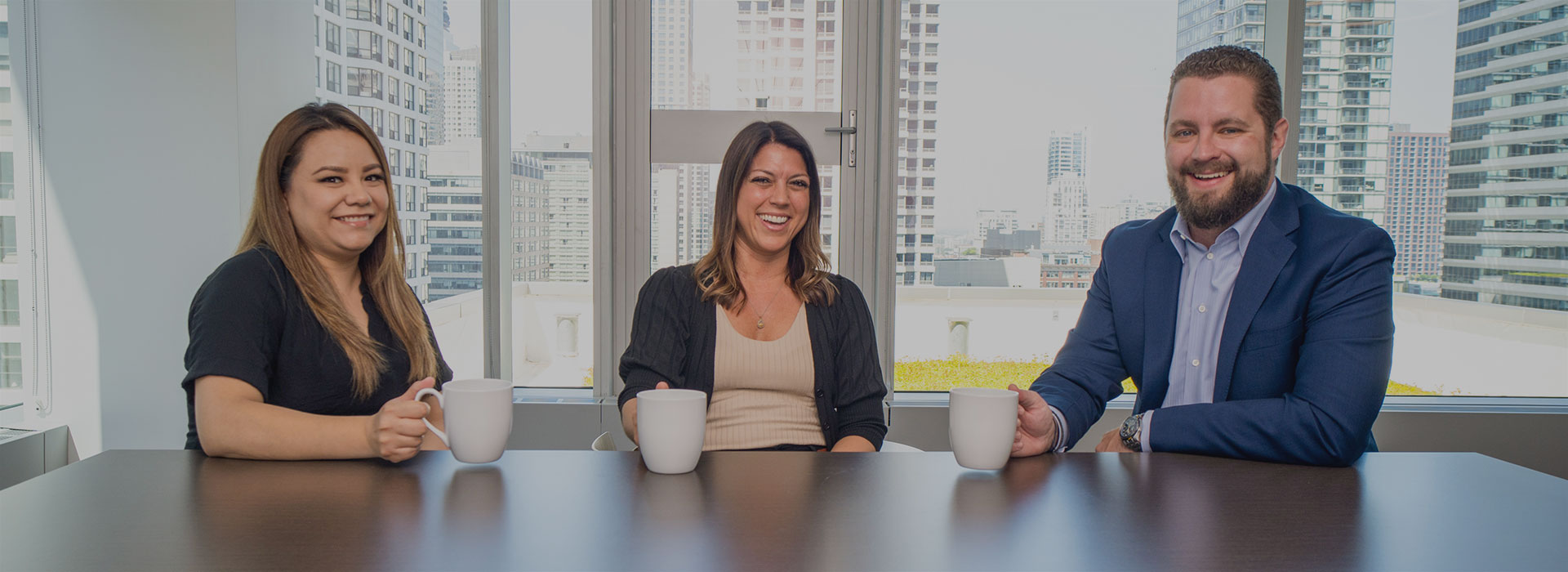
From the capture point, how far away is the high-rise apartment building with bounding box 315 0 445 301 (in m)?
3.09

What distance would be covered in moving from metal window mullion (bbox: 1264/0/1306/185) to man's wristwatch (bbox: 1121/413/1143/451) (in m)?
2.32

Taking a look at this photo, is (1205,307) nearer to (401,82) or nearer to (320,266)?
(320,266)

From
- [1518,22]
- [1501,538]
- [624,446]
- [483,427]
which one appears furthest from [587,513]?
[1518,22]

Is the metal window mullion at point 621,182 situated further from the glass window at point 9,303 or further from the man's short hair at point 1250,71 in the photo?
the man's short hair at point 1250,71

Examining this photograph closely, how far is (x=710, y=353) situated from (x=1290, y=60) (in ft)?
8.74

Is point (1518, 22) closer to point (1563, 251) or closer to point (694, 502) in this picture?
point (1563, 251)

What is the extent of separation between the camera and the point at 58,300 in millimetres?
2506

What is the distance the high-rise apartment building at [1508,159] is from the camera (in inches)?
132

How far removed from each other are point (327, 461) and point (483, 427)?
9.0 inches

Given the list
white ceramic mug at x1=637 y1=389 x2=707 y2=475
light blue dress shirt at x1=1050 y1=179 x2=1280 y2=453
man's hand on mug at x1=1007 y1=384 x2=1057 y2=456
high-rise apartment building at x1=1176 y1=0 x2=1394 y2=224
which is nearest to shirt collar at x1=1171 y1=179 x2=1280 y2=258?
light blue dress shirt at x1=1050 y1=179 x2=1280 y2=453

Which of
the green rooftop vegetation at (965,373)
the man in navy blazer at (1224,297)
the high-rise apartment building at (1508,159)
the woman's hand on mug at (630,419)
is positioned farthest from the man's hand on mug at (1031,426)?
the high-rise apartment building at (1508,159)

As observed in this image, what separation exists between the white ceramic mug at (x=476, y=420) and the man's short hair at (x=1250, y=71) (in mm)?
1368

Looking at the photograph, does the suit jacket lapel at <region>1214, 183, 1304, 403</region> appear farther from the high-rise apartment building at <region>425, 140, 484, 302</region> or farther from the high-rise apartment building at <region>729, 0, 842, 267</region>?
the high-rise apartment building at <region>425, 140, 484, 302</region>

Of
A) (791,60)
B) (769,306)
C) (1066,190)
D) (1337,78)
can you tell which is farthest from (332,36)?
(1337,78)
